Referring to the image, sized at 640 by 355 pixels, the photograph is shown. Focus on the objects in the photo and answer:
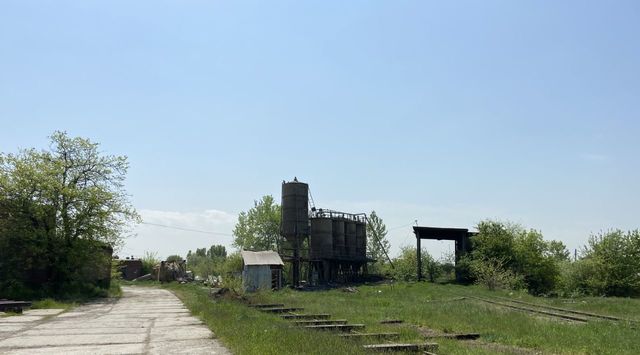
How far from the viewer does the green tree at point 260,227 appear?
80.2m

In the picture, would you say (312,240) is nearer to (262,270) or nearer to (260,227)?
(262,270)

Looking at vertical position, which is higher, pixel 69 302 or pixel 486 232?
pixel 486 232

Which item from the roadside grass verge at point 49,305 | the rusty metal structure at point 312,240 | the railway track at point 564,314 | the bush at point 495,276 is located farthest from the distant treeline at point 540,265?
the roadside grass verge at point 49,305

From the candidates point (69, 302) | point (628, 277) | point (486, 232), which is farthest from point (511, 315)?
point (486, 232)

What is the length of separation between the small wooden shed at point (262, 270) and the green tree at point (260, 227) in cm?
3521

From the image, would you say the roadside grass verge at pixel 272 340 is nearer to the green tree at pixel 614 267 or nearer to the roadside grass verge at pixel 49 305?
the roadside grass verge at pixel 49 305

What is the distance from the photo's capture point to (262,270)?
42.2m

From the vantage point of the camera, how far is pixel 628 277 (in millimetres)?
36031

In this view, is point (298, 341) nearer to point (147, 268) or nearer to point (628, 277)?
point (628, 277)

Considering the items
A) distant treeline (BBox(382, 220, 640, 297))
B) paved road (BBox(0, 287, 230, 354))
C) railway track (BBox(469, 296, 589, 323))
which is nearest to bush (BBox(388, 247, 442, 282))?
distant treeline (BBox(382, 220, 640, 297))

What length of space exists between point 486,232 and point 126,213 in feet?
94.2

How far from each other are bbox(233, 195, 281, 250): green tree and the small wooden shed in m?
35.2

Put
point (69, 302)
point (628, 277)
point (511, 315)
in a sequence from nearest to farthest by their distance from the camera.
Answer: point (511, 315)
point (69, 302)
point (628, 277)

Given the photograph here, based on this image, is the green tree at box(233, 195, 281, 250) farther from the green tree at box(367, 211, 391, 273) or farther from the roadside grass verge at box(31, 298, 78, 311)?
the roadside grass verge at box(31, 298, 78, 311)
